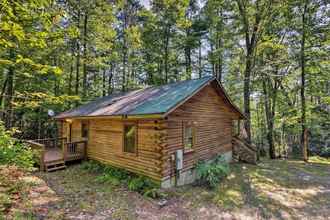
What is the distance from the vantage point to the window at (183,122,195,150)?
28.4 feet

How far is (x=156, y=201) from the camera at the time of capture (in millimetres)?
6566

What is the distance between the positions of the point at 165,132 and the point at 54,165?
626 cm

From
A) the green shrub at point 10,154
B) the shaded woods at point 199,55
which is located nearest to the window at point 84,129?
the shaded woods at point 199,55

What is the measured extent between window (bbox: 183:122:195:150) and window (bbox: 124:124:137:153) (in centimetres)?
216

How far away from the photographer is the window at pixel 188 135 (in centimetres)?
866

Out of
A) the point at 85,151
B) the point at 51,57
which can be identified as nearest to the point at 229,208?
the point at 85,151

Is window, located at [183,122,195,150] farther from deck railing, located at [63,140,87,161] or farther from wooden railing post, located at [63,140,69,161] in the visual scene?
wooden railing post, located at [63,140,69,161]

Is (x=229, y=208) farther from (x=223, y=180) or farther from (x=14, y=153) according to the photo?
(x=14, y=153)

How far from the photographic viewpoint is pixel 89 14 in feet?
53.1

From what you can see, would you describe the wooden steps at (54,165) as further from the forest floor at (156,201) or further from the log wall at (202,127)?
the log wall at (202,127)

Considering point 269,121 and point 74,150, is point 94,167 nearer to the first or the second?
point 74,150

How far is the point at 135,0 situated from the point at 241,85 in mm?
13617

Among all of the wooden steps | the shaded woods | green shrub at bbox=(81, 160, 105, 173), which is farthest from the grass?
the wooden steps

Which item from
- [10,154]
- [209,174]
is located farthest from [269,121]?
[10,154]
